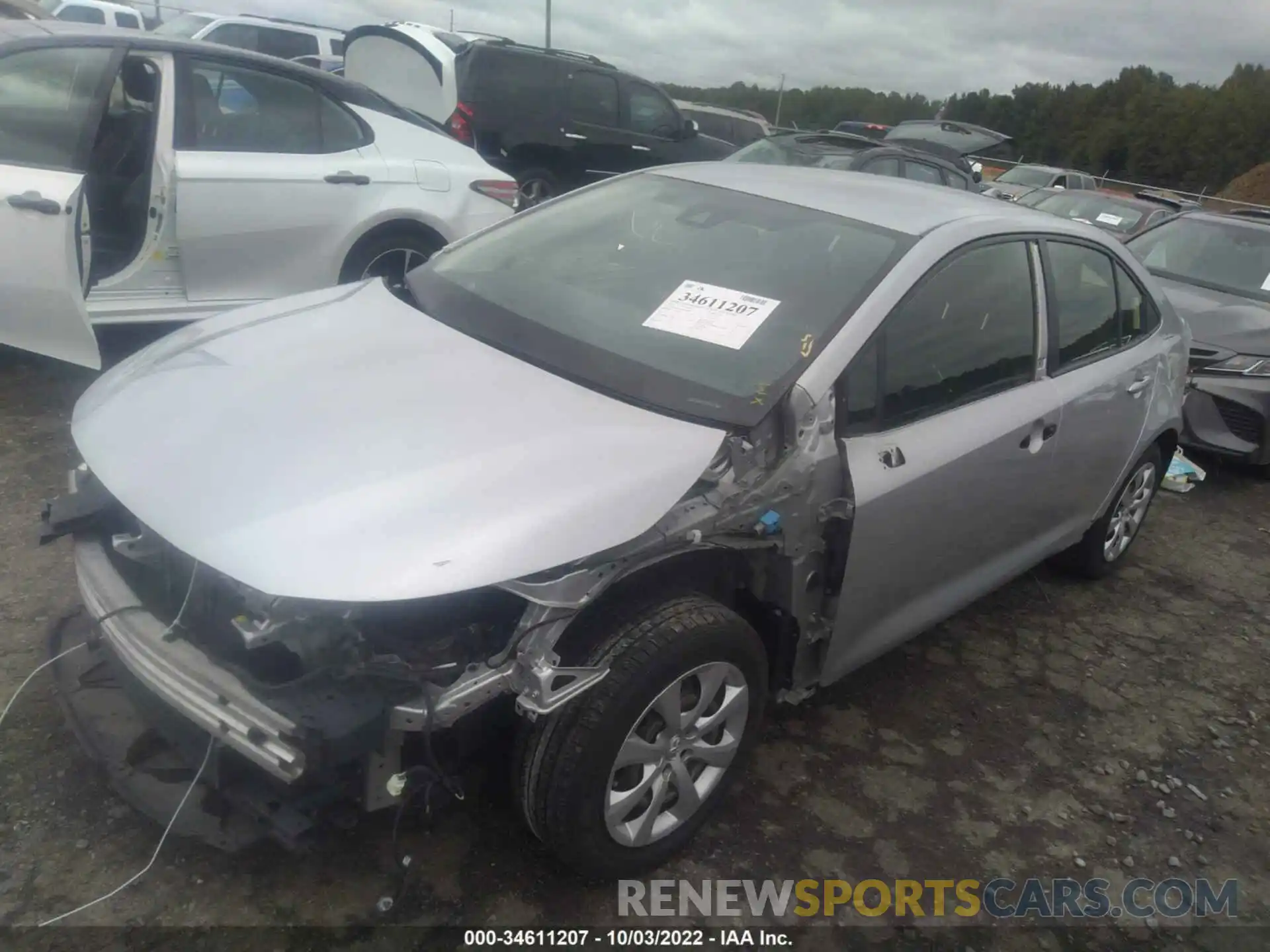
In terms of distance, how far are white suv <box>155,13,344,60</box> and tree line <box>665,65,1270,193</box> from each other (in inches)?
1241

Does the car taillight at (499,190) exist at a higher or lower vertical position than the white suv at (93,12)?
higher

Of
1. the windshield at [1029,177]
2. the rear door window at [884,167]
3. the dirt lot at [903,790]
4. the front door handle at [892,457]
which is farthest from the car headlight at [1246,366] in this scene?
the windshield at [1029,177]

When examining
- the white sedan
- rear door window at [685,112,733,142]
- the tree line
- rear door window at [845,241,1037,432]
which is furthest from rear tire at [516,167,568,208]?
the tree line

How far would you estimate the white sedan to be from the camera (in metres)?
3.88

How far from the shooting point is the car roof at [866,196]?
2984 mm

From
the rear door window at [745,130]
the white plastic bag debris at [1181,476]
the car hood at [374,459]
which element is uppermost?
the car hood at [374,459]

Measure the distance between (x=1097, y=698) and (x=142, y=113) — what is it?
502cm

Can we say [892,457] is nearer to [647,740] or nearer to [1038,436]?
[1038,436]

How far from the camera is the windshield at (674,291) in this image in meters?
2.50

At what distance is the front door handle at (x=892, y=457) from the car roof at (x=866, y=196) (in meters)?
0.69

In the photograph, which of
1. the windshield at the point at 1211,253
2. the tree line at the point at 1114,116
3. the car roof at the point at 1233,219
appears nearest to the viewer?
the windshield at the point at 1211,253

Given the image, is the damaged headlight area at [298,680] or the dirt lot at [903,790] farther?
the dirt lot at [903,790]

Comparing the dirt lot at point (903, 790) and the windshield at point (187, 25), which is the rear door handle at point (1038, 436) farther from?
the windshield at point (187, 25)

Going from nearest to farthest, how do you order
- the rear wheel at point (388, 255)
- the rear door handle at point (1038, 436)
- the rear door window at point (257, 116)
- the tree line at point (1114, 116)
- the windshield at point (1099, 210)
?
the rear door handle at point (1038, 436)
the rear door window at point (257, 116)
the rear wheel at point (388, 255)
the windshield at point (1099, 210)
the tree line at point (1114, 116)
